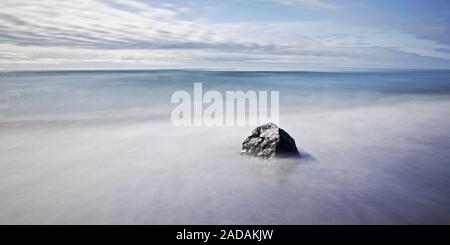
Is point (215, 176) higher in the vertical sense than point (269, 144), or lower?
lower

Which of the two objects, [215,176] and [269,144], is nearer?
[215,176]

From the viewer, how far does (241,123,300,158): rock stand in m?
4.35

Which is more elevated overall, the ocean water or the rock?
the rock

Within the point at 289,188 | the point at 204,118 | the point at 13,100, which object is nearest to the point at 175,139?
the point at 204,118

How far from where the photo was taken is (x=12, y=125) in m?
6.76

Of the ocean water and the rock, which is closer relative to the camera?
the ocean water

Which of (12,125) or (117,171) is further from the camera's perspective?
(12,125)

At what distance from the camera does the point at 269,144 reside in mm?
4414

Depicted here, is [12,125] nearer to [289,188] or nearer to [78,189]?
[78,189]

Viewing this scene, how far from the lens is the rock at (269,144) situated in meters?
4.35

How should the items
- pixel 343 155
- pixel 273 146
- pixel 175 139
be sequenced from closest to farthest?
pixel 273 146, pixel 343 155, pixel 175 139

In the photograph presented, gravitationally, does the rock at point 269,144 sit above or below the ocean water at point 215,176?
above

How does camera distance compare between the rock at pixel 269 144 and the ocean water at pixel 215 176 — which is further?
the rock at pixel 269 144
